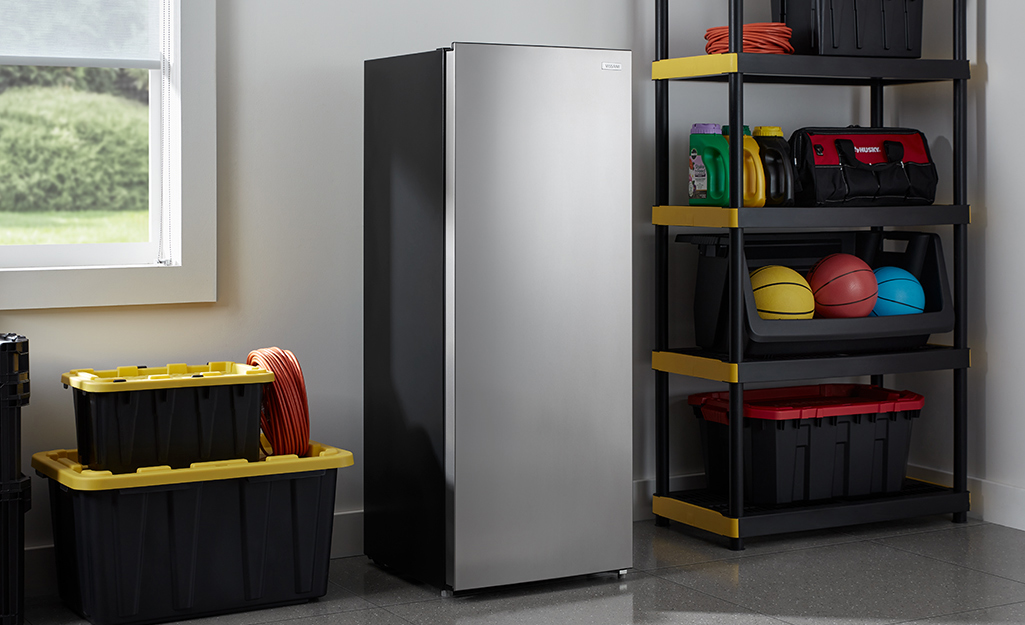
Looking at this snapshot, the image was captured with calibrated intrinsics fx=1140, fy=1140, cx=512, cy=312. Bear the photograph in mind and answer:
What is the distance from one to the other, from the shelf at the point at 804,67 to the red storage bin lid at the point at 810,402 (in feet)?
3.46

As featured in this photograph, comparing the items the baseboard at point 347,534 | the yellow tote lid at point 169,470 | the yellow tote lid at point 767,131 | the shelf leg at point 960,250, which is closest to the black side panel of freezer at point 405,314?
the baseboard at point 347,534

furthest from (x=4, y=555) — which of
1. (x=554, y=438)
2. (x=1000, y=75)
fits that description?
(x=1000, y=75)

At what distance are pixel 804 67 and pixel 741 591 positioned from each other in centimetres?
160

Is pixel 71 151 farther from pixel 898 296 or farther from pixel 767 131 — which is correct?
pixel 898 296

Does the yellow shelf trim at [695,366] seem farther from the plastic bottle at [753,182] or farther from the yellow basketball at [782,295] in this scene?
the plastic bottle at [753,182]

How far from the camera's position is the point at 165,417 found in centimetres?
283

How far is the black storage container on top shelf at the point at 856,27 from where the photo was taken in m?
3.63

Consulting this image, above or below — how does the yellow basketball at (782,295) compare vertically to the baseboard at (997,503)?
→ above

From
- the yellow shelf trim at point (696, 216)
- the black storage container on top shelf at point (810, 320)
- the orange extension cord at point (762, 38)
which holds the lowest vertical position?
the black storage container on top shelf at point (810, 320)

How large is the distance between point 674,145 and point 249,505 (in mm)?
1984

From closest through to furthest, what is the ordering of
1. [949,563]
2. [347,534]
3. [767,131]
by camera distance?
[949,563], [347,534], [767,131]

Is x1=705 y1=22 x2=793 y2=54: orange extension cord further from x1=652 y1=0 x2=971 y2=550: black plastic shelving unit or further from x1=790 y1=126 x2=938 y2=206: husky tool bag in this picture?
x1=790 y1=126 x2=938 y2=206: husky tool bag

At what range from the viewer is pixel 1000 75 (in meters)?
3.88

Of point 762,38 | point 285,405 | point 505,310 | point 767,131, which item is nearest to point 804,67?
point 762,38
